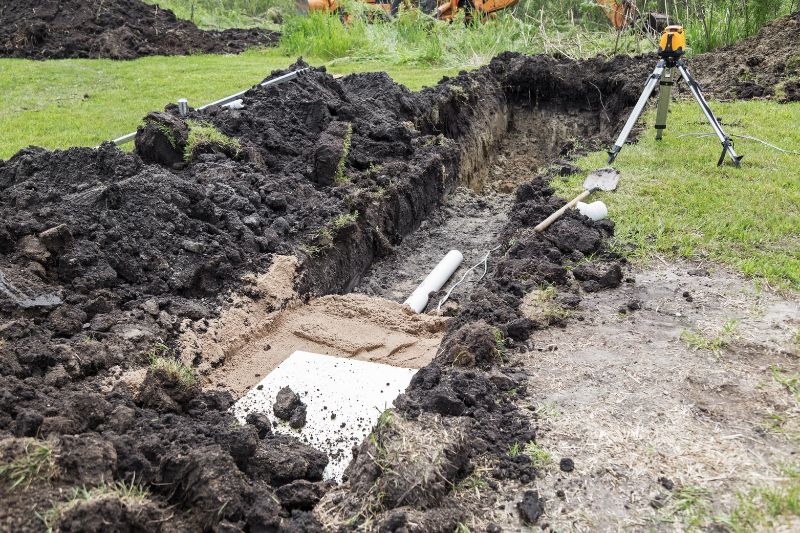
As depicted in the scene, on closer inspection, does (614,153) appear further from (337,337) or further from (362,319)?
Answer: (337,337)

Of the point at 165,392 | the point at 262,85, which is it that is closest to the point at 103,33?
the point at 262,85

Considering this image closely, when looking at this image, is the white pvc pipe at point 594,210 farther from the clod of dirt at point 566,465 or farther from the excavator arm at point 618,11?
the excavator arm at point 618,11

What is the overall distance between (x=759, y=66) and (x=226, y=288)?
9.07 metres

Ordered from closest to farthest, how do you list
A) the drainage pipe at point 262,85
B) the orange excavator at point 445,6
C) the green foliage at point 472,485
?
the green foliage at point 472,485 → the drainage pipe at point 262,85 → the orange excavator at point 445,6

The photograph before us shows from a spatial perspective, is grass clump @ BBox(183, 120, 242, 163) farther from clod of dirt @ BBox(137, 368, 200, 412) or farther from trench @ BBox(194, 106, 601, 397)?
clod of dirt @ BBox(137, 368, 200, 412)

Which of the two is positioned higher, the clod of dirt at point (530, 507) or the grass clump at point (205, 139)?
the grass clump at point (205, 139)

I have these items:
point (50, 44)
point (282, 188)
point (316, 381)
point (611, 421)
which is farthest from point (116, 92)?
point (611, 421)

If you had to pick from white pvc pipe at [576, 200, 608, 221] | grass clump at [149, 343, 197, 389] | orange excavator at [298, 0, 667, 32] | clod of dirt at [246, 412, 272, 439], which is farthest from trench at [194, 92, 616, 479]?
orange excavator at [298, 0, 667, 32]

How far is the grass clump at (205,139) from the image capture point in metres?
6.27

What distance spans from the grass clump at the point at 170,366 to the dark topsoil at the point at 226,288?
4cm

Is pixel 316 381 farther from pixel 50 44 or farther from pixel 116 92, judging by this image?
pixel 50 44

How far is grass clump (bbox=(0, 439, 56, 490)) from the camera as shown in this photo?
2.67m

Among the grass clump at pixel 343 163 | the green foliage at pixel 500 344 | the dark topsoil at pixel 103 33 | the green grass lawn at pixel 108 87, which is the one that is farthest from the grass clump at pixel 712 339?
the dark topsoil at pixel 103 33

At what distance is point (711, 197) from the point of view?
19.7ft
